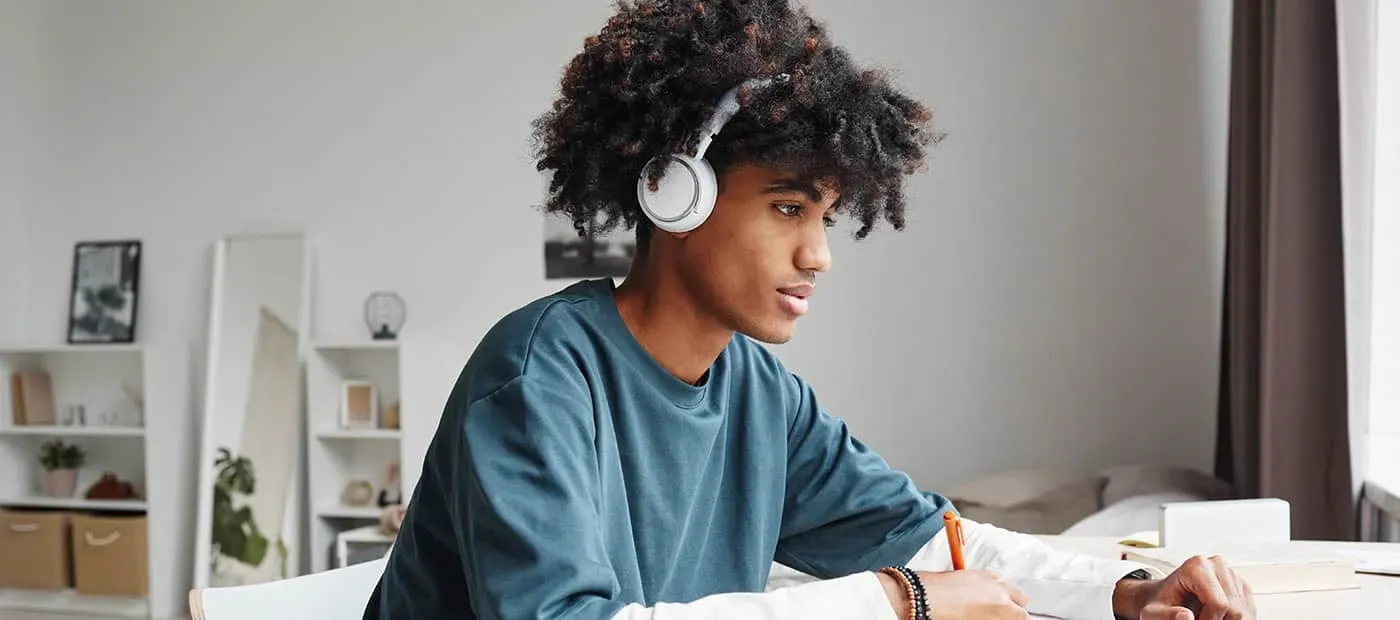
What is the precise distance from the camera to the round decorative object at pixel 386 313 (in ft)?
16.3

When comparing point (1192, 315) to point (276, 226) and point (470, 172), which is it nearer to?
point (470, 172)

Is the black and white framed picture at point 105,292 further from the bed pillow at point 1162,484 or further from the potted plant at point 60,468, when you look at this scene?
the bed pillow at point 1162,484

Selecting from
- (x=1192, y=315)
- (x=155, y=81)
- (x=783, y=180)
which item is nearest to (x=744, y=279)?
(x=783, y=180)

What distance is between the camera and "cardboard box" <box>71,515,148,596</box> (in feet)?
16.9

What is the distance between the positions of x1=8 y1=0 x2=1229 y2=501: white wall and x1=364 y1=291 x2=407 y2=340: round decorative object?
51 mm

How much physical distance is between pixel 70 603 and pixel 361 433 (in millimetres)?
1480

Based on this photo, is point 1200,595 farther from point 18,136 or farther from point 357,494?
point 18,136

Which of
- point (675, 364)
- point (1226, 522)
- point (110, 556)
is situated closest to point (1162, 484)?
point (1226, 522)

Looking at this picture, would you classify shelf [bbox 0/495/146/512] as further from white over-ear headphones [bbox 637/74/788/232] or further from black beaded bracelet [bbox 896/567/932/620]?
black beaded bracelet [bbox 896/567/932/620]

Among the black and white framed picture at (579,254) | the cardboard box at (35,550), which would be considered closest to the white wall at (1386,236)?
the black and white framed picture at (579,254)

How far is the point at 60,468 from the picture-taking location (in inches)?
211

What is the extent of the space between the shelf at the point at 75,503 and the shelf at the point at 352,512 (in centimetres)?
76

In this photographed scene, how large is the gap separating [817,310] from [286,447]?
2.09 metres

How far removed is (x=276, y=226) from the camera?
5203 millimetres
